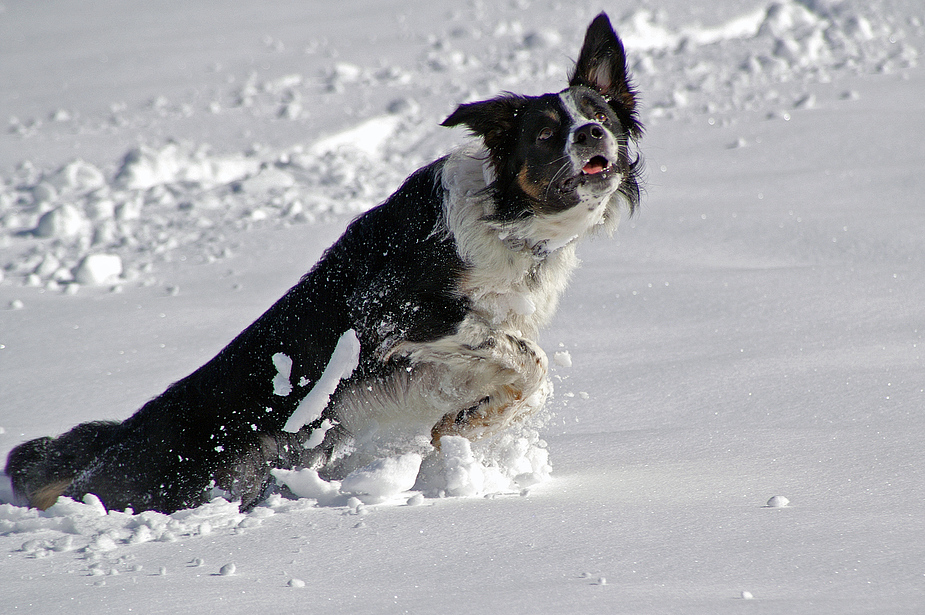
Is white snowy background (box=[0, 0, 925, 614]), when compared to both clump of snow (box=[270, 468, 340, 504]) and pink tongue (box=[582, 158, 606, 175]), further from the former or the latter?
pink tongue (box=[582, 158, 606, 175])

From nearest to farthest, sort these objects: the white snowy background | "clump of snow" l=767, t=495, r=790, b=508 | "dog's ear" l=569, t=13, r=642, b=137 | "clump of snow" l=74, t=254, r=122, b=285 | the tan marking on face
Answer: the white snowy background < "clump of snow" l=767, t=495, r=790, b=508 < the tan marking on face < "dog's ear" l=569, t=13, r=642, b=137 < "clump of snow" l=74, t=254, r=122, b=285

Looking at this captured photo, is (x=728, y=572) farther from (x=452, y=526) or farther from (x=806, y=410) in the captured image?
(x=806, y=410)

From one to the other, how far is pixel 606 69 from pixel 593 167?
0.57 metres

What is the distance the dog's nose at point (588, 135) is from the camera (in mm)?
2971

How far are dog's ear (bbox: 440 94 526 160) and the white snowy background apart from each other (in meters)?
0.87

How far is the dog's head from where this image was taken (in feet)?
9.89

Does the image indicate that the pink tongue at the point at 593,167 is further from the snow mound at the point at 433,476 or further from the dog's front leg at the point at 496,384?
the snow mound at the point at 433,476

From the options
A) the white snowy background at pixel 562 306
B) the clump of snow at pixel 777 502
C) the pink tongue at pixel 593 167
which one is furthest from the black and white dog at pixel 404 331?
the clump of snow at pixel 777 502

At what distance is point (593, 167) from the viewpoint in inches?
119

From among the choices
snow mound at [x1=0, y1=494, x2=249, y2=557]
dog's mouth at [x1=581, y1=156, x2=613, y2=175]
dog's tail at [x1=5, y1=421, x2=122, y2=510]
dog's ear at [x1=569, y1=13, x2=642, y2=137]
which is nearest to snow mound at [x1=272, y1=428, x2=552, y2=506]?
snow mound at [x1=0, y1=494, x2=249, y2=557]

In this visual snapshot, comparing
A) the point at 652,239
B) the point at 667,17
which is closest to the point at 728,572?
the point at 652,239

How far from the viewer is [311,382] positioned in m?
3.29

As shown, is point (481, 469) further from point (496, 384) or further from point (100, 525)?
point (100, 525)

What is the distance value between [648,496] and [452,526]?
0.61 metres
